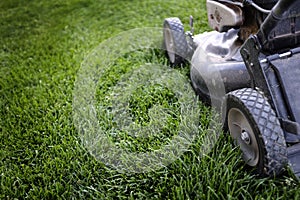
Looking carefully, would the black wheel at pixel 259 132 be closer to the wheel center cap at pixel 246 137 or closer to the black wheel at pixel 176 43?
the wheel center cap at pixel 246 137

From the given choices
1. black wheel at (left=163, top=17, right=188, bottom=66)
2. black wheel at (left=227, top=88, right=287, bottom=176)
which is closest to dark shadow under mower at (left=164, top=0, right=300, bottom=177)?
black wheel at (left=227, top=88, right=287, bottom=176)

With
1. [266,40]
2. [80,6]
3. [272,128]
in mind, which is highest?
[266,40]

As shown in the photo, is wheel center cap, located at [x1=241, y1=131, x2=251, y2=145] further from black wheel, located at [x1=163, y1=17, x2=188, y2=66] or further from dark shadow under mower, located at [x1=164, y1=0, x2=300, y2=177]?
black wheel, located at [x1=163, y1=17, x2=188, y2=66]

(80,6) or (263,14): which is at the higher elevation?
(263,14)

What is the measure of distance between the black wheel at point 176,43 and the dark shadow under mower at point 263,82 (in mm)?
523

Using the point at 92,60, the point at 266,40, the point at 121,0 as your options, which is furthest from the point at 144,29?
the point at 266,40

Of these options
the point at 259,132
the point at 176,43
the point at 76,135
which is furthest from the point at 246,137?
the point at 176,43

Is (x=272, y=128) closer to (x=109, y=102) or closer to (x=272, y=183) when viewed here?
(x=272, y=183)

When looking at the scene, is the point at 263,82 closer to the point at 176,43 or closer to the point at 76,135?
the point at 76,135

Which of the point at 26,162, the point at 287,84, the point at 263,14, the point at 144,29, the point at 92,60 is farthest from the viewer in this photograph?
the point at 144,29

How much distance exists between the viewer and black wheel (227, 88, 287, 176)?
1465mm

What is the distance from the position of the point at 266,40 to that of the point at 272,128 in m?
0.33

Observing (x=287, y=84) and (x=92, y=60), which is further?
(x=92, y=60)

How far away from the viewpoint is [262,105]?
1519 millimetres
